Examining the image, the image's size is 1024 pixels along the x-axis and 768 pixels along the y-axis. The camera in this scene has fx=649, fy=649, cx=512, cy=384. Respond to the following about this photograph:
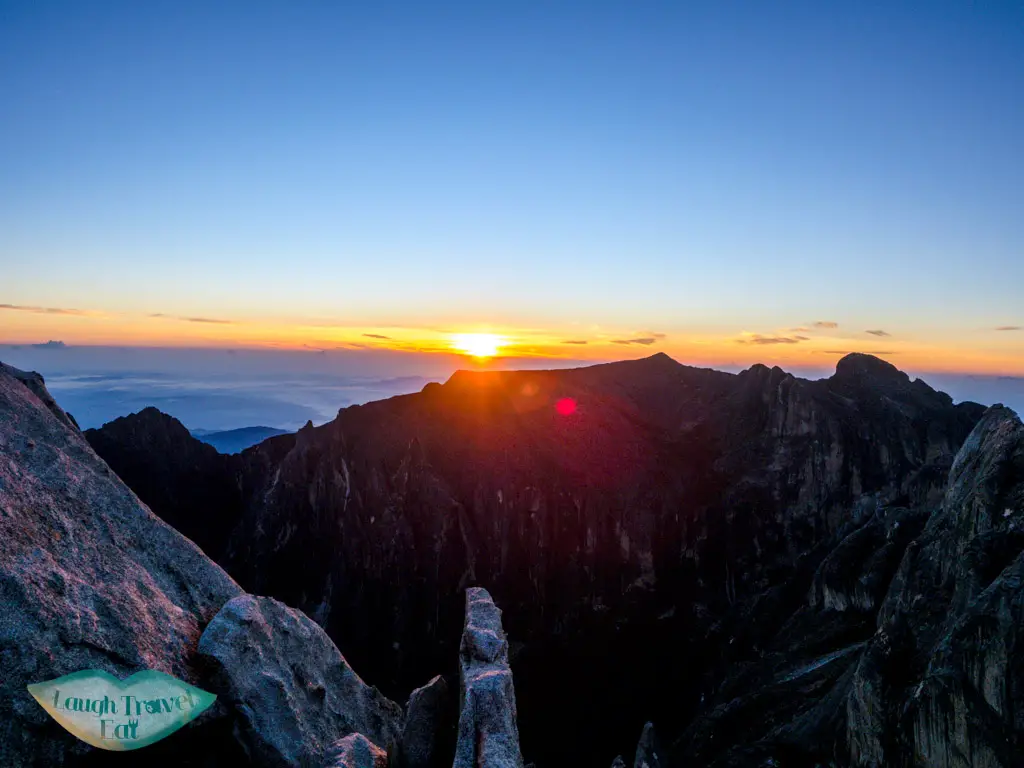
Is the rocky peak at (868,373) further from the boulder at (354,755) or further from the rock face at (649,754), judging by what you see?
the boulder at (354,755)

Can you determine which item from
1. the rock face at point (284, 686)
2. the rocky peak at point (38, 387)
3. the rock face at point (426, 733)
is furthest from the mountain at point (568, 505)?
the rocky peak at point (38, 387)

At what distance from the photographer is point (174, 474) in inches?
5413

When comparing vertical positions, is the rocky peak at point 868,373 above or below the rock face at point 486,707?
above

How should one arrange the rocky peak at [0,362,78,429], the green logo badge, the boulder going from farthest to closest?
1. the rocky peak at [0,362,78,429]
2. the boulder
3. the green logo badge

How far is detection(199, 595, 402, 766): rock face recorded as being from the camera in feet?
83.9

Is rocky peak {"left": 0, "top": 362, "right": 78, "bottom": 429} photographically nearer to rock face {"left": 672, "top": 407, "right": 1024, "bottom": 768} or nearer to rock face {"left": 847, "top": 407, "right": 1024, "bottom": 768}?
rock face {"left": 847, "top": 407, "right": 1024, "bottom": 768}

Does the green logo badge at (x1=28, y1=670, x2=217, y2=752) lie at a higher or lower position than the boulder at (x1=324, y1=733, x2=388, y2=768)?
higher

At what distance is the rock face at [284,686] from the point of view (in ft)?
83.9

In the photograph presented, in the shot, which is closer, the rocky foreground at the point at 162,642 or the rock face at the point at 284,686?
the rocky foreground at the point at 162,642

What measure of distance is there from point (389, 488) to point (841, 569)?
8799 cm

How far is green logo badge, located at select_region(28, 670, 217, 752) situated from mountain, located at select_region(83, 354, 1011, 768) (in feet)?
280

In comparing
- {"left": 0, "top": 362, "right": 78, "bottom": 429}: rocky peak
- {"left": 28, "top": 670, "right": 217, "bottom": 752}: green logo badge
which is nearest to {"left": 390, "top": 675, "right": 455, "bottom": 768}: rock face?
{"left": 28, "top": 670, "right": 217, "bottom": 752}: green logo badge

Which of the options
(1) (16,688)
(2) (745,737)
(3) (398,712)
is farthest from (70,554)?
(2) (745,737)

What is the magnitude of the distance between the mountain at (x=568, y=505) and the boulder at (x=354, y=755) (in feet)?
253
